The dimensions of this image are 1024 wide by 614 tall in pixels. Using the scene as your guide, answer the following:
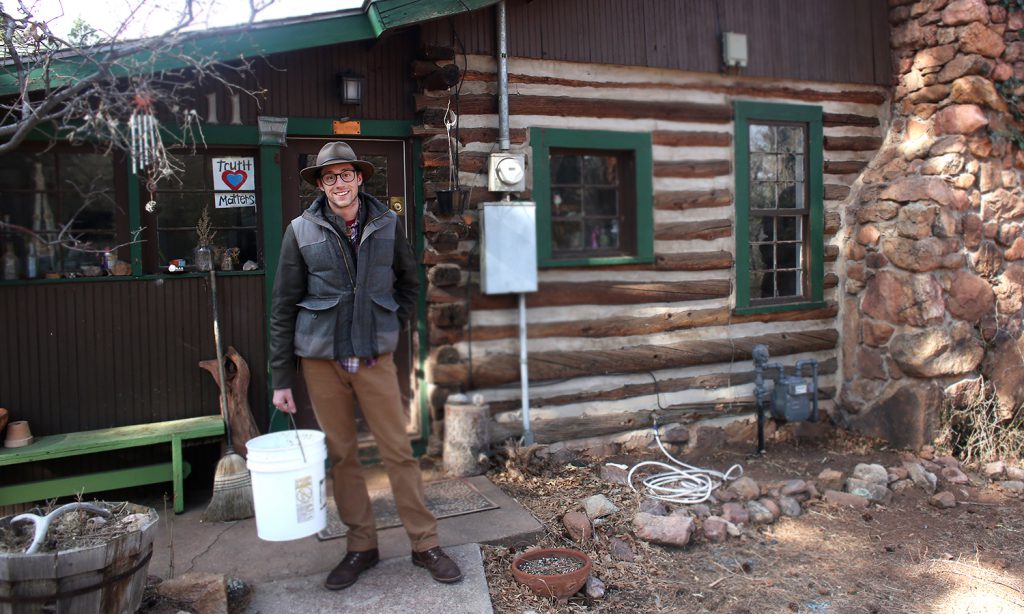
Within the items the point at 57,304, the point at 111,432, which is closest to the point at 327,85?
the point at 57,304

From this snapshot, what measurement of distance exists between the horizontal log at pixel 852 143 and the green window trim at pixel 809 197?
12cm

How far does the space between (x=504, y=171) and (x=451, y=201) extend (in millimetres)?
470

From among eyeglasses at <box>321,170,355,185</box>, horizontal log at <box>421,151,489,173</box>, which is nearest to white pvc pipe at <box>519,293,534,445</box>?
horizontal log at <box>421,151,489,173</box>

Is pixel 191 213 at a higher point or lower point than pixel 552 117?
lower

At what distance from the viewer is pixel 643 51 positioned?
679 cm

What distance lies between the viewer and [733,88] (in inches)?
285

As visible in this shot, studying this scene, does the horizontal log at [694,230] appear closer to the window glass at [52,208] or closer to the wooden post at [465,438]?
the wooden post at [465,438]

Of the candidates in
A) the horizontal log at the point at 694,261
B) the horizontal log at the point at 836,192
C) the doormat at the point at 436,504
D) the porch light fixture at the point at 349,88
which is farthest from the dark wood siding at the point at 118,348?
the horizontal log at the point at 836,192

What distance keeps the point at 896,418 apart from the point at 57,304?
6890 mm

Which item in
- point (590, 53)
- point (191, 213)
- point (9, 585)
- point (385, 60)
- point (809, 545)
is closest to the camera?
point (9, 585)

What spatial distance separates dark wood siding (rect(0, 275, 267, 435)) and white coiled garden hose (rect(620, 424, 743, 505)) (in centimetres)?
296

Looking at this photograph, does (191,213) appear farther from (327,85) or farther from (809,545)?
(809,545)

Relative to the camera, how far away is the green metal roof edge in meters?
4.91

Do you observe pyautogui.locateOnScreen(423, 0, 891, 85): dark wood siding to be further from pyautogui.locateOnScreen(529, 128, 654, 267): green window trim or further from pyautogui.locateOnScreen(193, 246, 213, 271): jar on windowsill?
pyautogui.locateOnScreen(193, 246, 213, 271): jar on windowsill
